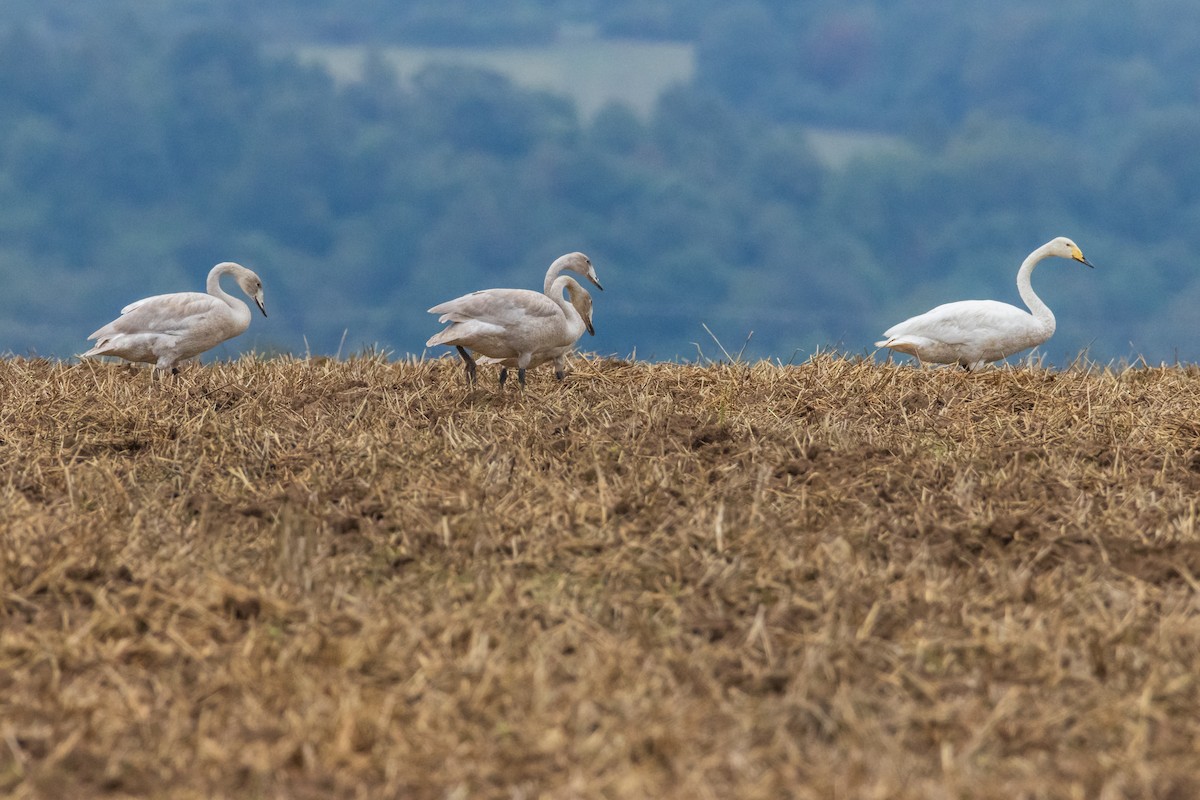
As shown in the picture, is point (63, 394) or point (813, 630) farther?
point (63, 394)

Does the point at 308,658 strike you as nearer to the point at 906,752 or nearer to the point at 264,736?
the point at 264,736

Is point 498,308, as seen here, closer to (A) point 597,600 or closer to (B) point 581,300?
(B) point 581,300

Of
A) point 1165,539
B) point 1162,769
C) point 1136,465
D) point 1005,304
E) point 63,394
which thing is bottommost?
point 1162,769

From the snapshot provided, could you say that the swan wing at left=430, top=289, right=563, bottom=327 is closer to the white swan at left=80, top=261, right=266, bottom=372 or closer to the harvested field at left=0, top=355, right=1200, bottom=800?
the harvested field at left=0, top=355, right=1200, bottom=800

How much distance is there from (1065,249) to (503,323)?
6416mm

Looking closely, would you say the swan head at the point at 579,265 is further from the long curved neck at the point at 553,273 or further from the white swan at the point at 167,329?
the white swan at the point at 167,329

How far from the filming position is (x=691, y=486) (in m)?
6.59

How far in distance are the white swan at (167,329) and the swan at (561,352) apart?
6.78 feet

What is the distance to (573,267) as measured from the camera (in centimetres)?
1054

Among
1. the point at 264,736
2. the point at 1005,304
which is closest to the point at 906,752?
the point at 264,736

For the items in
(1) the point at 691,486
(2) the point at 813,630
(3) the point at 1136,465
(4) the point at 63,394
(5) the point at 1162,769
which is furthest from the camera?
(4) the point at 63,394

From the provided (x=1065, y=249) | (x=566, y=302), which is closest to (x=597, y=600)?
(x=566, y=302)

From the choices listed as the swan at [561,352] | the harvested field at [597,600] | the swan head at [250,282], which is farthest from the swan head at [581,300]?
the swan head at [250,282]

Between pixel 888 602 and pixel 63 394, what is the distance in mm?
6000
